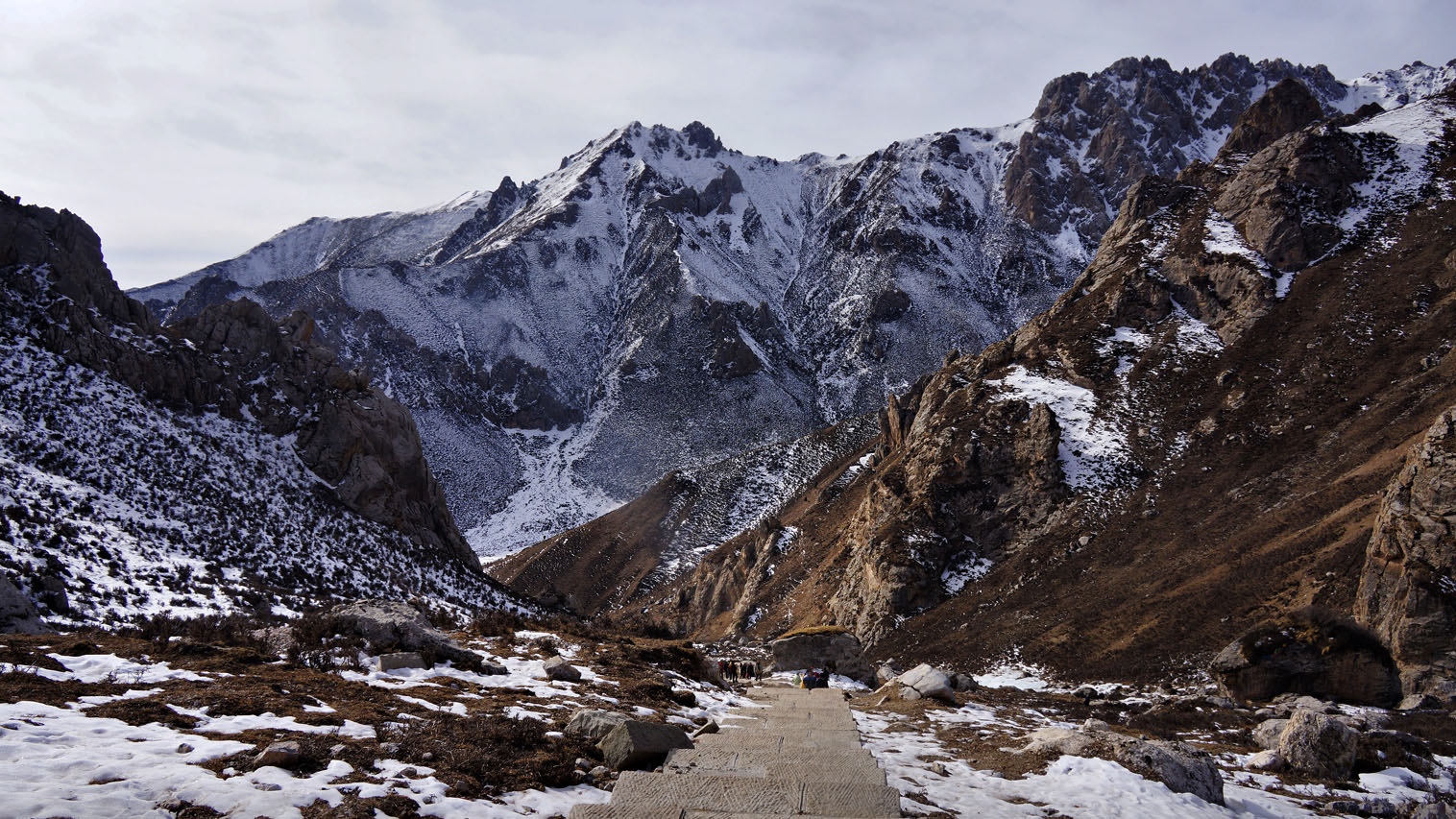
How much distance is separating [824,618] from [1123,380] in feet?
86.5

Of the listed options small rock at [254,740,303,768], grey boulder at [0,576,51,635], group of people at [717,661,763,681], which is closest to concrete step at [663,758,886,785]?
small rock at [254,740,303,768]

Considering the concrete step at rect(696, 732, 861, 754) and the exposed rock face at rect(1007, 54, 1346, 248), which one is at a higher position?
the exposed rock face at rect(1007, 54, 1346, 248)

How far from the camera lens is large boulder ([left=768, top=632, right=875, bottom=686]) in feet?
81.9

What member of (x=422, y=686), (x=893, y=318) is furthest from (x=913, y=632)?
(x=893, y=318)

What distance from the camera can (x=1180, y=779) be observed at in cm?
1055

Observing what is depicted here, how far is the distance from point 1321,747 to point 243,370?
50.7 metres

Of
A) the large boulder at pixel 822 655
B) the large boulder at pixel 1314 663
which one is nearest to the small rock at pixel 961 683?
the large boulder at pixel 822 655

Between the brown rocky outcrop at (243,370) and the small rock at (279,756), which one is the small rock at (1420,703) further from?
the brown rocky outcrop at (243,370)

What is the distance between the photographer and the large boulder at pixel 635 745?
28.7 ft

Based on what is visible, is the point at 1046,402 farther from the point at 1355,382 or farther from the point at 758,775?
the point at 758,775

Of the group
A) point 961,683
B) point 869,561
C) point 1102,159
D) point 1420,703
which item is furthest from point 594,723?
point 1102,159

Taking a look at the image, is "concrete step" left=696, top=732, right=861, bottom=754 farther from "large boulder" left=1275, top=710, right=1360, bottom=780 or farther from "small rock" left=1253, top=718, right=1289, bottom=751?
"small rock" left=1253, top=718, right=1289, bottom=751

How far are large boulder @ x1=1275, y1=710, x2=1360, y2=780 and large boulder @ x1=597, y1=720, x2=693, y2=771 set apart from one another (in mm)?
11265

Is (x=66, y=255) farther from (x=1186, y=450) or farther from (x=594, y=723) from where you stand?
(x=1186, y=450)
